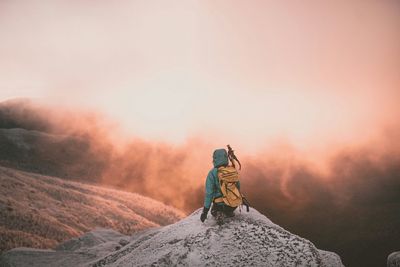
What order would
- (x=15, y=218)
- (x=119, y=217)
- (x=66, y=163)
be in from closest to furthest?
(x=15, y=218) < (x=119, y=217) < (x=66, y=163)

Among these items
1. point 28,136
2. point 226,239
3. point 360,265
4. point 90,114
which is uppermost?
point 90,114

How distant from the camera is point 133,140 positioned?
134250 mm

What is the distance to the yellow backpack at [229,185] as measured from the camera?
7.85m

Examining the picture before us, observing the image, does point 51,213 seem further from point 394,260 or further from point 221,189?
point 221,189

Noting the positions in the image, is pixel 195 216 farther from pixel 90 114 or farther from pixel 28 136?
pixel 90 114

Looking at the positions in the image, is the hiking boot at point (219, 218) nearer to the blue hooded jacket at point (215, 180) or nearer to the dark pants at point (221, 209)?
the dark pants at point (221, 209)

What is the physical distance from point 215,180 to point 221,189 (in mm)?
267

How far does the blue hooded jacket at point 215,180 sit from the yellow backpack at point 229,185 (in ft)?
0.37

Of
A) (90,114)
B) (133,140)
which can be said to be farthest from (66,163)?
(90,114)

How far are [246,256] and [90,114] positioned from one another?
148 metres

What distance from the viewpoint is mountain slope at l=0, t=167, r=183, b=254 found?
2794 cm

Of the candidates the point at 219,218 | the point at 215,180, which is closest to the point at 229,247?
the point at 219,218

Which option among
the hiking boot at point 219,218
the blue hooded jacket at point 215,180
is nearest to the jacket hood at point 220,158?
the blue hooded jacket at point 215,180

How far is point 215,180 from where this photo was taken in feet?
26.3
